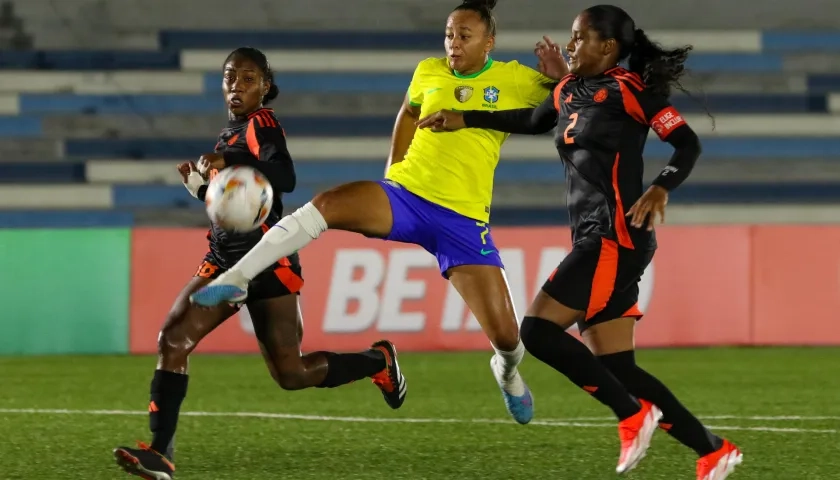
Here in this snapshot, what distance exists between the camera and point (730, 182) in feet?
54.2

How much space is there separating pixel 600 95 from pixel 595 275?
600 mm

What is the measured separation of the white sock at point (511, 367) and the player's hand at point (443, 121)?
0.88m

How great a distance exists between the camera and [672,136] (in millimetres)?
4492

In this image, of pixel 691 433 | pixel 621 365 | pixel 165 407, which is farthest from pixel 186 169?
pixel 691 433

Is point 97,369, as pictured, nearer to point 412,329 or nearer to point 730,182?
point 412,329

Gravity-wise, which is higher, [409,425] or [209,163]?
Result: [209,163]

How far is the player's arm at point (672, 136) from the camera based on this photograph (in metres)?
4.43

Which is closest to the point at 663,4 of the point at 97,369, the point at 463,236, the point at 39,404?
the point at 97,369

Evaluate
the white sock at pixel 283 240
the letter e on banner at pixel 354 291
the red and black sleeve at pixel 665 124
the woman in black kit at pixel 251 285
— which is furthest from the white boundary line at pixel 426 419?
the letter e on banner at pixel 354 291

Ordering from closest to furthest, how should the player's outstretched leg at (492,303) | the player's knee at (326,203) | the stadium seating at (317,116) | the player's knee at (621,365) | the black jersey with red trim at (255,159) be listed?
the player's knee at (621,365) < the player's knee at (326,203) < the black jersey with red trim at (255,159) < the player's outstretched leg at (492,303) < the stadium seating at (317,116)

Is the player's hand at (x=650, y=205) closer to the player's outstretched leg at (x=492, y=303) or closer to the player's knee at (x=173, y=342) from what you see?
the player's outstretched leg at (x=492, y=303)

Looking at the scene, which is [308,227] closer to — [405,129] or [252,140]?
[252,140]

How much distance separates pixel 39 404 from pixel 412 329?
14.2 ft

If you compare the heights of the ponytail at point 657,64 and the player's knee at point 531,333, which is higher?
the ponytail at point 657,64
